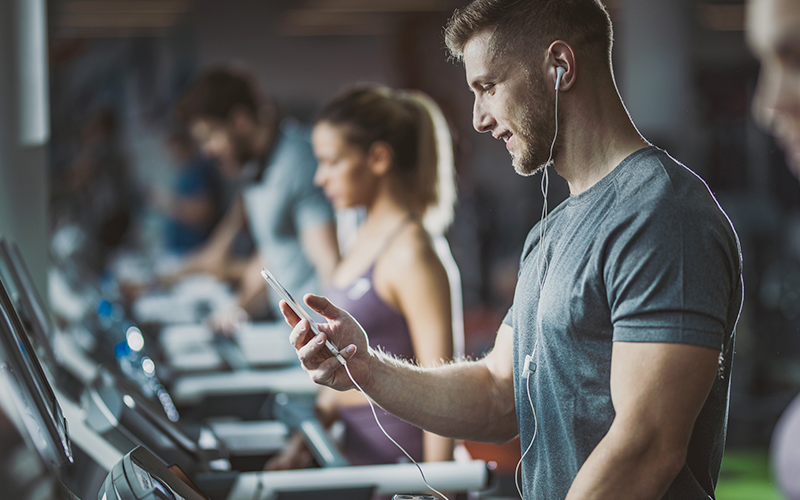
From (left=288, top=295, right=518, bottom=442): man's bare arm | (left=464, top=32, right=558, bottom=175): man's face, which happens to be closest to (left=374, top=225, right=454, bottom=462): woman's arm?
(left=288, top=295, right=518, bottom=442): man's bare arm

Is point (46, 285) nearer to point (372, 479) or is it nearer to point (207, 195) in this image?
point (372, 479)

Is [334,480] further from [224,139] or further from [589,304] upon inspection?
[224,139]

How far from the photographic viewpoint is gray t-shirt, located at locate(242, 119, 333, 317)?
11.8ft

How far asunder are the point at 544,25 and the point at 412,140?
1.08 m

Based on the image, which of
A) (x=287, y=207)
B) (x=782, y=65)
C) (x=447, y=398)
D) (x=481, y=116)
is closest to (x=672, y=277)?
(x=782, y=65)

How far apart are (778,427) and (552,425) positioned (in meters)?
3.91

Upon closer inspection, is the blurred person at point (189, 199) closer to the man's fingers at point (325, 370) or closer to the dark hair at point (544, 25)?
the man's fingers at point (325, 370)

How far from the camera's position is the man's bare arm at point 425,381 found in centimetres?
121

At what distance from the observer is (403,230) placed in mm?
2059

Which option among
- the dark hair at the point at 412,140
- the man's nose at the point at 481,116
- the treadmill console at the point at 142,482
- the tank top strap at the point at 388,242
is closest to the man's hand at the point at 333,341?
the treadmill console at the point at 142,482

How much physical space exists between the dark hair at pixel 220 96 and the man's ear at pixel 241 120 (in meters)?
0.01

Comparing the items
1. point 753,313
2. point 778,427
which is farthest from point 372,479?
point 753,313

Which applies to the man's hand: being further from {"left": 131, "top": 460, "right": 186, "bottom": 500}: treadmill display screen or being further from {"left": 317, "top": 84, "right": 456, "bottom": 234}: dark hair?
{"left": 317, "top": 84, "right": 456, "bottom": 234}: dark hair

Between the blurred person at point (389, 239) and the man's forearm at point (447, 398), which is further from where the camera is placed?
the blurred person at point (389, 239)
